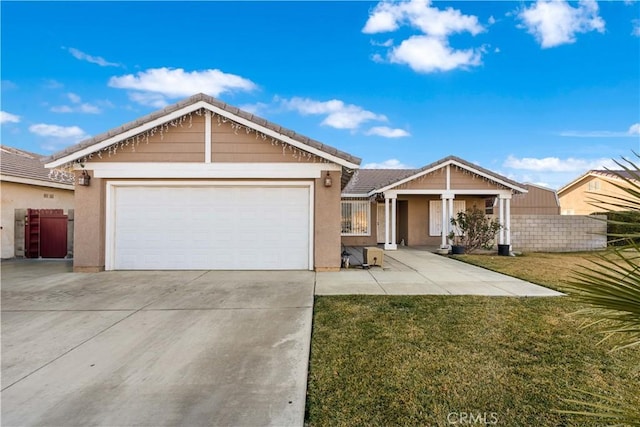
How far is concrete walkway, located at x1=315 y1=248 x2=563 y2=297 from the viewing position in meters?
6.59

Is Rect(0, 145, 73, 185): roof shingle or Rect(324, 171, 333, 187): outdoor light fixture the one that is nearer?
Rect(324, 171, 333, 187): outdoor light fixture

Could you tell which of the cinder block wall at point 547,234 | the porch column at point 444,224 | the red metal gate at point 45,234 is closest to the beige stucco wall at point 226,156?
the red metal gate at point 45,234

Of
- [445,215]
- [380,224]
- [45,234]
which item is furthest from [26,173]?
[445,215]

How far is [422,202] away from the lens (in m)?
17.4

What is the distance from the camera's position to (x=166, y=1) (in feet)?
33.9

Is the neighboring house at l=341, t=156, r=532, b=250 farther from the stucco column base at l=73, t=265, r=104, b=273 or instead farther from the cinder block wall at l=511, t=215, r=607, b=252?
the stucco column base at l=73, t=265, r=104, b=273

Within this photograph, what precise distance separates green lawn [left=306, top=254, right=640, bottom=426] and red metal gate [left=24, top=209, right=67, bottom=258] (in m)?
11.0

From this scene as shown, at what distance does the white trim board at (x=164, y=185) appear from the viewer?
891 centimetres

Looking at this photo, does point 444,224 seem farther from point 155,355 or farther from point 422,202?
point 155,355

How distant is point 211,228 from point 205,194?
95cm

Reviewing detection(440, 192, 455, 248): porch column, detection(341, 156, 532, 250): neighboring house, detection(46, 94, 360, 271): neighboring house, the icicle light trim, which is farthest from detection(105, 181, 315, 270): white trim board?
detection(440, 192, 455, 248): porch column

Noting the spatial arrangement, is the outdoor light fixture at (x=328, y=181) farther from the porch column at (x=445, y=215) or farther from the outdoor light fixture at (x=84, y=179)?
the porch column at (x=445, y=215)

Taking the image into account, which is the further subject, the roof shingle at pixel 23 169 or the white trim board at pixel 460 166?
the white trim board at pixel 460 166

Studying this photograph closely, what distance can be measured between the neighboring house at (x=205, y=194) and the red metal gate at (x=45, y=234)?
381 cm
